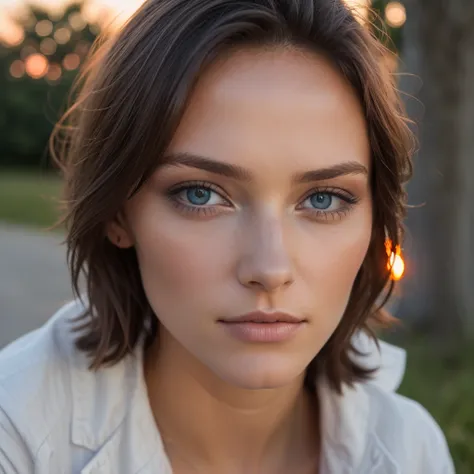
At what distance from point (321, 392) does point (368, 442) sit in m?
0.19

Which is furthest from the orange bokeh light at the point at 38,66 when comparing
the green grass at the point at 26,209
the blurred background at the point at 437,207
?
the green grass at the point at 26,209

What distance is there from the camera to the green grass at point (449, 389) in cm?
294

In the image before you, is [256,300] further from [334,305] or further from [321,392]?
[321,392]

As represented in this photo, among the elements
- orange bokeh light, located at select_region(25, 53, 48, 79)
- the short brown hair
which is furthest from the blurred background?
the short brown hair

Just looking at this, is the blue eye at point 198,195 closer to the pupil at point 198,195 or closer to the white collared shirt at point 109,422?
the pupil at point 198,195

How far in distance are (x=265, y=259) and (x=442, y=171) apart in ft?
12.5

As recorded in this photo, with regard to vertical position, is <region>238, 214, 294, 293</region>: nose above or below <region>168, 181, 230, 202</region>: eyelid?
below

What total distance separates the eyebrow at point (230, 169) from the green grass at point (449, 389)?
1741 millimetres

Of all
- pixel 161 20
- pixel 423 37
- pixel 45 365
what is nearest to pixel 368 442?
pixel 45 365

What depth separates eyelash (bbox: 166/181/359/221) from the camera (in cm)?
153

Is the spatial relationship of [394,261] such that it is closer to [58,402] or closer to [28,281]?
[58,402]

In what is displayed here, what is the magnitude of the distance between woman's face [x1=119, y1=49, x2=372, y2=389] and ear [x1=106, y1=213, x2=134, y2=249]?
0.13 m

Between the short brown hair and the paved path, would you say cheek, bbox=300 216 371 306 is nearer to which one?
the short brown hair

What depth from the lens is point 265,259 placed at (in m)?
1.43
